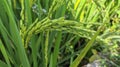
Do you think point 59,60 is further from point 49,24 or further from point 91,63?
point 49,24

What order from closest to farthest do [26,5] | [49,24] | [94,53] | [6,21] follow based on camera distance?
[49,24] < [26,5] < [6,21] < [94,53]

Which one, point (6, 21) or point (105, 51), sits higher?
point (6, 21)

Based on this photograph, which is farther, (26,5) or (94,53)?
(94,53)

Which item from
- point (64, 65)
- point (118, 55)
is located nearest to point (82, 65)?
point (64, 65)

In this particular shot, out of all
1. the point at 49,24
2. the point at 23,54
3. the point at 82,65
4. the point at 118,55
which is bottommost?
the point at 82,65

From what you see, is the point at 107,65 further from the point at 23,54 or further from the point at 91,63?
the point at 23,54

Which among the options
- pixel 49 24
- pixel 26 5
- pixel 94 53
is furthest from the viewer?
pixel 94 53
